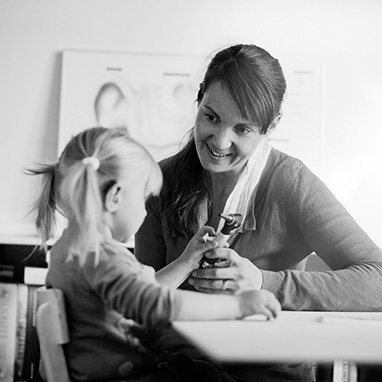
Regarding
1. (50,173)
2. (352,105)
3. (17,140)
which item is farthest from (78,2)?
(50,173)

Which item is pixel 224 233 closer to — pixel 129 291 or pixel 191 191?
pixel 191 191

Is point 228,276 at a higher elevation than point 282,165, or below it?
A: below

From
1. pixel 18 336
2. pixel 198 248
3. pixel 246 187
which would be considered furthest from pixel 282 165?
pixel 18 336

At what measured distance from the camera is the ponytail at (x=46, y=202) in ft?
4.13

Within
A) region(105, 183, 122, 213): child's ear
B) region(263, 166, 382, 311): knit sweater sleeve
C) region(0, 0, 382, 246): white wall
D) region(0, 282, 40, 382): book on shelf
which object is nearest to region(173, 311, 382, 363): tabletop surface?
region(263, 166, 382, 311): knit sweater sleeve

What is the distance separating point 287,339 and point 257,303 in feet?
0.48

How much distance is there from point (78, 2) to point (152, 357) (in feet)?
7.47

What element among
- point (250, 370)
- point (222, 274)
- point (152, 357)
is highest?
point (222, 274)

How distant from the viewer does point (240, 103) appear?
1516 millimetres

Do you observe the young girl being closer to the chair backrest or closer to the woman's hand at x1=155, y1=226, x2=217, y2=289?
the chair backrest

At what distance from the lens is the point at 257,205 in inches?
65.4

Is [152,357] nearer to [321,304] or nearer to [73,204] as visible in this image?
[73,204]

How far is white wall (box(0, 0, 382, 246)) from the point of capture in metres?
3.10

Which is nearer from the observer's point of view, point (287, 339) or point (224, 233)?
point (287, 339)
